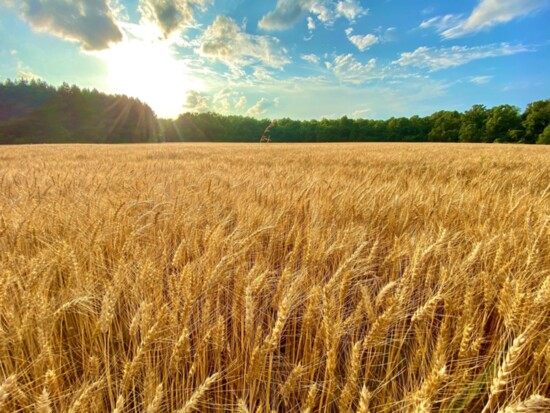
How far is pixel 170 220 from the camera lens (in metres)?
1.63

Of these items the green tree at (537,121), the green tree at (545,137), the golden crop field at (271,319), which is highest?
the green tree at (537,121)

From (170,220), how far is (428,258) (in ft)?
4.72

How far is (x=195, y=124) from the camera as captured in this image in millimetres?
56188

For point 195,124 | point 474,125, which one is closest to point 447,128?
point 474,125

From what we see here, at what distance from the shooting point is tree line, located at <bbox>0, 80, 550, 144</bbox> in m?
47.5

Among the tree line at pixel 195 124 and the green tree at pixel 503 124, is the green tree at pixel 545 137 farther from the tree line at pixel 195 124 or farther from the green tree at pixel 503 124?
the green tree at pixel 503 124

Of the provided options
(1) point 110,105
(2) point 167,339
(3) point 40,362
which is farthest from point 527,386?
(1) point 110,105

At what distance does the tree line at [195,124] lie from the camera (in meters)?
47.5

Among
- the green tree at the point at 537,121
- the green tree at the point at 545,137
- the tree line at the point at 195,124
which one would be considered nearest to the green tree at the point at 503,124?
the tree line at the point at 195,124

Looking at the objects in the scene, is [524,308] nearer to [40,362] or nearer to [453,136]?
[40,362]

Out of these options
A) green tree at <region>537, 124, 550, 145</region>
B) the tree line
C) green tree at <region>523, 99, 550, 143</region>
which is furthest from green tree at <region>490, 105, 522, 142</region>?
green tree at <region>537, 124, 550, 145</region>

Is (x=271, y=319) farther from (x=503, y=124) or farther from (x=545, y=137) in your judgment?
(x=503, y=124)

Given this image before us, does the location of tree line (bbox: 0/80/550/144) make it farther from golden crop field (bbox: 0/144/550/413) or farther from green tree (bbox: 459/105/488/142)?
golden crop field (bbox: 0/144/550/413)

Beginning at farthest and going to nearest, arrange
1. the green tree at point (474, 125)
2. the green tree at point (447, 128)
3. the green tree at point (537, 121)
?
the green tree at point (447, 128)
the green tree at point (474, 125)
the green tree at point (537, 121)
